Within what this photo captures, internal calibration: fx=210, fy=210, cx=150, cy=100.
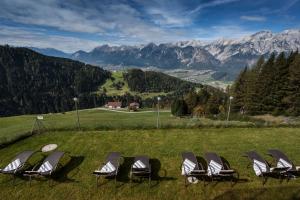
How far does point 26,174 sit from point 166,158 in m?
→ 7.99

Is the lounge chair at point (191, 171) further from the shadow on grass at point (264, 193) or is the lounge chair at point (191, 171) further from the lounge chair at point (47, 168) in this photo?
the lounge chair at point (47, 168)

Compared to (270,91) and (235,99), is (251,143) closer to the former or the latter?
(270,91)

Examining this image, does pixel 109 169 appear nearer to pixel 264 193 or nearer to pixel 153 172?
pixel 153 172

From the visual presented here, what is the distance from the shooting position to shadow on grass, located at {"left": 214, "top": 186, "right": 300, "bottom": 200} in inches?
370

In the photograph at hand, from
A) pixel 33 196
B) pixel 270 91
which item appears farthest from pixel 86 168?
pixel 270 91

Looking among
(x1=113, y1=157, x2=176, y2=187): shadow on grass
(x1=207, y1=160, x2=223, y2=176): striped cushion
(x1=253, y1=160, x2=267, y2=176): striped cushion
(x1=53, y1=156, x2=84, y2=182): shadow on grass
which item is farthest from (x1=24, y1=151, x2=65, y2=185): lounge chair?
(x1=253, y1=160, x2=267, y2=176): striped cushion

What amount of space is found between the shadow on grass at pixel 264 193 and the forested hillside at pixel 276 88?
116 feet

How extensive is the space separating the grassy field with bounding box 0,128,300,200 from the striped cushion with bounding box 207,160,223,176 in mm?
651

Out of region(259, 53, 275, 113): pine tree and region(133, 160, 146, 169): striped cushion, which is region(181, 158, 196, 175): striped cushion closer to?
region(133, 160, 146, 169): striped cushion

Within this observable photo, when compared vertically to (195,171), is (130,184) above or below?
below

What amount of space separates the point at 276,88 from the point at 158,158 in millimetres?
37767

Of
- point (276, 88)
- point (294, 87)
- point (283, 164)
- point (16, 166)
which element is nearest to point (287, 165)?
point (283, 164)

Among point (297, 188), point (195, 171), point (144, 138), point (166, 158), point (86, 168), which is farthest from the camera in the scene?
point (144, 138)

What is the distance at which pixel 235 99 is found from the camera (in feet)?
181
